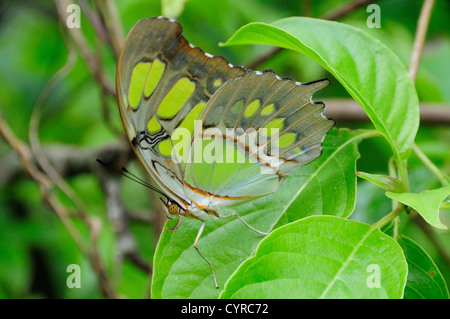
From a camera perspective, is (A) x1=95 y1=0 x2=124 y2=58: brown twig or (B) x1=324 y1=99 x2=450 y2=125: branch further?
(A) x1=95 y1=0 x2=124 y2=58: brown twig

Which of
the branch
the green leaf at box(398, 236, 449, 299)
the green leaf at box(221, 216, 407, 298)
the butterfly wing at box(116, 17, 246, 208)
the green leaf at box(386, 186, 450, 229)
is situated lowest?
the green leaf at box(398, 236, 449, 299)

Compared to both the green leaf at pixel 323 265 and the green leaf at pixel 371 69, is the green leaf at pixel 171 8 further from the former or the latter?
the green leaf at pixel 323 265

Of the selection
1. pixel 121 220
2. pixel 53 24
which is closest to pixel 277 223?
pixel 121 220

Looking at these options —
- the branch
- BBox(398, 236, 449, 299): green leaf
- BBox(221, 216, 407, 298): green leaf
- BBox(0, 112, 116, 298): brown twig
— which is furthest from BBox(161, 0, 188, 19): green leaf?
BBox(398, 236, 449, 299): green leaf

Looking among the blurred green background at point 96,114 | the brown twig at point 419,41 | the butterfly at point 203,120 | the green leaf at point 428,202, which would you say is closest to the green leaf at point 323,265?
the green leaf at point 428,202

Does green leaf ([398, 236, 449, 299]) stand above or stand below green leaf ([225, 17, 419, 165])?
below

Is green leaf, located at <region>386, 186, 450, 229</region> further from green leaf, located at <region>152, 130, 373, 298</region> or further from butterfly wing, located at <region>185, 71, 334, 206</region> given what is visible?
butterfly wing, located at <region>185, 71, 334, 206</region>
